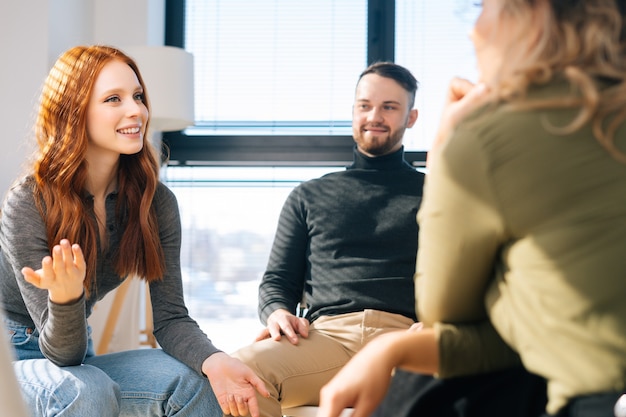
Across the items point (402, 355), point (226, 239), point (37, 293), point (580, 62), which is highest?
point (580, 62)

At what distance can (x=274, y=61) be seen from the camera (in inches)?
168

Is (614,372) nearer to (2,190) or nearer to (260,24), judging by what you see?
(2,190)

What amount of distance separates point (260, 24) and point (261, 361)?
2.55 m

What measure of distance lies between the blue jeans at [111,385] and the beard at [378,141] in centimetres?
98

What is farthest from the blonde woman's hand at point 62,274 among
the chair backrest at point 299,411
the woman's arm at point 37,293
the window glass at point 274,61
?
the window glass at point 274,61

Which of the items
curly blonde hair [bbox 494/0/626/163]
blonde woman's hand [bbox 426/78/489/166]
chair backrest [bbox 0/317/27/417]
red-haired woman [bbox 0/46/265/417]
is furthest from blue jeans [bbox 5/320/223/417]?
curly blonde hair [bbox 494/0/626/163]

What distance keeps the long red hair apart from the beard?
731 millimetres

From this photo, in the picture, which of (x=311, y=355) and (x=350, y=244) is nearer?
(x=311, y=355)

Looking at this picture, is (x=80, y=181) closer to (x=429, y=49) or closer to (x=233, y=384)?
(x=233, y=384)

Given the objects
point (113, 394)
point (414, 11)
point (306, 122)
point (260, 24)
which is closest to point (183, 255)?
point (306, 122)

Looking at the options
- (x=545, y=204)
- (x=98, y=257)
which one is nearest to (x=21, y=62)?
(x=98, y=257)

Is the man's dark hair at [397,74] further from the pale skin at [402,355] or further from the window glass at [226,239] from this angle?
the pale skin at [402,355]

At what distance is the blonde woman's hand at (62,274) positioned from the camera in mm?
1646

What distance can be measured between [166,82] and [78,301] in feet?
6.31
